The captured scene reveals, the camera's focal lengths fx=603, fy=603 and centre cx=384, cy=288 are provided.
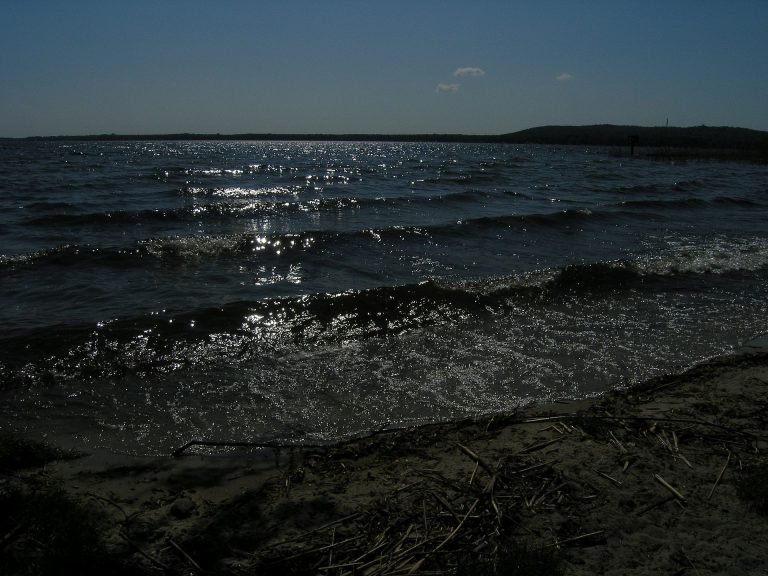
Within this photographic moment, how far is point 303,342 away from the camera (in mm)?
7035

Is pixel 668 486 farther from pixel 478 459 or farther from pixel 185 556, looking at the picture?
pixel 185 556

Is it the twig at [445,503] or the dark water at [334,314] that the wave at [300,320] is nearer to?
the dark water at [334,314]

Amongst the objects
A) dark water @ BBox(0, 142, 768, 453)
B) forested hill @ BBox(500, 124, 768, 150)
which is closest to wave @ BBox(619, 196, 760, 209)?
dark water @ BBox(0, 142, 768, 453)

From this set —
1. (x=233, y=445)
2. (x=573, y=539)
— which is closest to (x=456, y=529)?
(x=573, y=539)

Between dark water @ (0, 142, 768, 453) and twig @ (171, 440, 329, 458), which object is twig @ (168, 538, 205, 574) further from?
dark water @ (0, 142, 768, 453)

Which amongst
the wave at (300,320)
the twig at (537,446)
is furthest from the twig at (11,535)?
the wave at (300,320)

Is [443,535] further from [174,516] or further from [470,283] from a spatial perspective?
[470,283]

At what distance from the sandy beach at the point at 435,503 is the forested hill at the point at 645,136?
2645 inches

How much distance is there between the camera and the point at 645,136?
11644 cm

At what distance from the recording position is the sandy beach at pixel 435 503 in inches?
114

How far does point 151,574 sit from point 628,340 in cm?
583

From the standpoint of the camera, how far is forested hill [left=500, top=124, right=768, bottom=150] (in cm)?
8511

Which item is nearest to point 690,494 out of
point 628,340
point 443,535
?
point 443,535

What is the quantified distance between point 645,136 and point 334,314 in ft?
405
